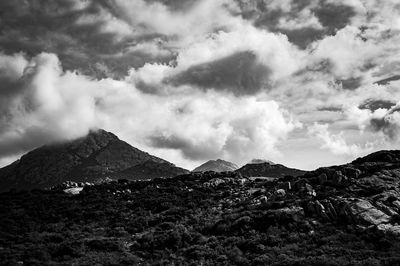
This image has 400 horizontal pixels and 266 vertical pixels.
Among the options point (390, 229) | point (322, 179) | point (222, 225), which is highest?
point (322, 179)

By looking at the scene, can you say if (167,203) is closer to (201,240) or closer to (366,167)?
(201,240)

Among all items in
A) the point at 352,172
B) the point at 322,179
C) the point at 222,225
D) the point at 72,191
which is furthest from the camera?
the point at 72,191

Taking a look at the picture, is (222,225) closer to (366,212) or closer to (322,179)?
(366,212)

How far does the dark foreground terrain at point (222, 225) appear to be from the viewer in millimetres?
34938

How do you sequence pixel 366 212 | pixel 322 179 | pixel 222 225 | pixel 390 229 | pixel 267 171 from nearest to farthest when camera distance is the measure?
pixel 390 229
pixel 366 212
pixel 222 225
pixel 322 179
pixel 267 171

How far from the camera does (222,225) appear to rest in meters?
44.0

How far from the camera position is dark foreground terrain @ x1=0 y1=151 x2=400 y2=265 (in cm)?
3494

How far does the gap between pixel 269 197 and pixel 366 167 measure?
20.0m

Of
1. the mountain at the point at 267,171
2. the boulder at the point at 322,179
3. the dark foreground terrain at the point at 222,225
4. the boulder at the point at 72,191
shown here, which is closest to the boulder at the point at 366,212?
the dark foreground terrain at the point at 222,225

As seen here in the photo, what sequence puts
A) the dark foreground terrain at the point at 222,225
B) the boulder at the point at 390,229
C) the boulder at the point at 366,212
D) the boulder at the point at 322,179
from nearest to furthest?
the dark foreground terrain at the point at 222,225 → the boulder at the point at 390,229 → the boulder at the point at 366,212 → the boulder at the point at 322,179

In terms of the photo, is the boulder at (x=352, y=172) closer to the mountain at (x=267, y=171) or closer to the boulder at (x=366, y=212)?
the boulder at (x=366, y=212)

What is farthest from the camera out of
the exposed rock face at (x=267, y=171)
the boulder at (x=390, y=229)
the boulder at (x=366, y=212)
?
the exposed rock face at (x=267, y=171)

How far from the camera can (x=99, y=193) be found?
69750mm

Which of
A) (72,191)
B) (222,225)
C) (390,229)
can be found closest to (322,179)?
(390,229)
